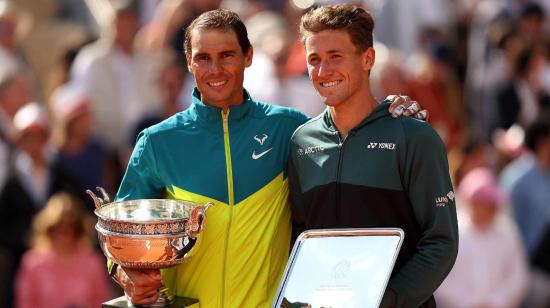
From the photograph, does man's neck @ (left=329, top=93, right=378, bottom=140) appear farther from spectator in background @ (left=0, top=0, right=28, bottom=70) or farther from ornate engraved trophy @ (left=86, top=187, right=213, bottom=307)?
spectator in background @ (left=0, top=0, right=28, bottom=70)

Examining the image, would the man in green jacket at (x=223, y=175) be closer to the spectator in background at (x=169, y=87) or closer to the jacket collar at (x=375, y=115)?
the jacket collar at (x=375, y=115)

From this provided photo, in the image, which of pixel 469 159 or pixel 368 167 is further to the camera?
pixel 469 159

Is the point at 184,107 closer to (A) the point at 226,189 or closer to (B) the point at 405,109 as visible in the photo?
(A) the point at 226,189

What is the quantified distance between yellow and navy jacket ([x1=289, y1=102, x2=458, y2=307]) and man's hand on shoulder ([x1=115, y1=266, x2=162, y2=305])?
67cm

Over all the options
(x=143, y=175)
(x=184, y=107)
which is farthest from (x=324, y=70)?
(x=184, y=107)

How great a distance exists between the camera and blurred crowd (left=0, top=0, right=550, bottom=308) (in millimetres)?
8859

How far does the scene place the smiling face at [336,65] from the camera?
5.23m

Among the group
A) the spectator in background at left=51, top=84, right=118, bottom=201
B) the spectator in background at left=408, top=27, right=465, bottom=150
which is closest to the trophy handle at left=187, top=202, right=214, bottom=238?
the spectator in background at left=51, top=84, right=118, bottom=201

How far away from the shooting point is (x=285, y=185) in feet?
18.2

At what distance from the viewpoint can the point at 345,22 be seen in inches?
206

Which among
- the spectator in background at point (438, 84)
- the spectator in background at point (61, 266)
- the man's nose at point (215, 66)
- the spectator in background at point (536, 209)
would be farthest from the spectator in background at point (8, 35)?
the man's nose at point (215, 66)

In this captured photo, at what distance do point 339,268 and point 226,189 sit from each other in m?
0.67

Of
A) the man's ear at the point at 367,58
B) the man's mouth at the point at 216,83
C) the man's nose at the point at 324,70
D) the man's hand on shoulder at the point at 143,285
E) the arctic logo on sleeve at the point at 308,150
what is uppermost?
the man's ear at the point at 367,58

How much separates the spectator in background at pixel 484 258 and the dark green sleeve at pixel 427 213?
4063 millimetres
